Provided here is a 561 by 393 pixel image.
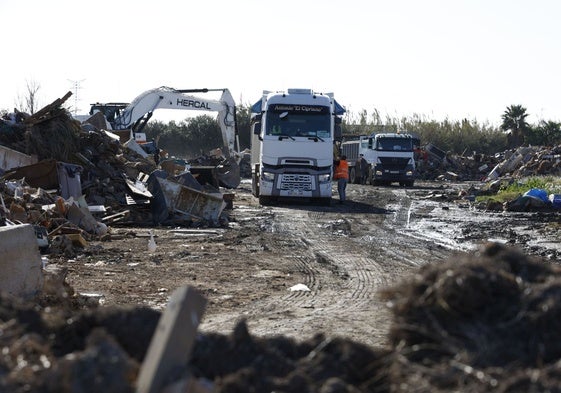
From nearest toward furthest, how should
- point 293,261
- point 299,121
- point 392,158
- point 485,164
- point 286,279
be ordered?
point 286,279 → point 293,261 → point 299,121 → point 392,158 → point 485,164

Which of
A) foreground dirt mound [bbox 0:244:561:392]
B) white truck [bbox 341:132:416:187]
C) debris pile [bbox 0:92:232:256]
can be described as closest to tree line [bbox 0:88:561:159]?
white truck [bbox 341:132:416:187]

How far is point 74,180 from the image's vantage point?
1967 cm

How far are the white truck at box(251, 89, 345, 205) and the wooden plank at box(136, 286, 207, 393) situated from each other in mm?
21481

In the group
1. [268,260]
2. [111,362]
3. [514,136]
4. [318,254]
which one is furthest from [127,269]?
[514,136]

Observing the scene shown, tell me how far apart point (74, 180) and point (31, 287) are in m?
11.4

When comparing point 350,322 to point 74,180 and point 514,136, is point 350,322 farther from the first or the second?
point 514,136

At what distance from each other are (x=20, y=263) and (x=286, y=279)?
161 inches

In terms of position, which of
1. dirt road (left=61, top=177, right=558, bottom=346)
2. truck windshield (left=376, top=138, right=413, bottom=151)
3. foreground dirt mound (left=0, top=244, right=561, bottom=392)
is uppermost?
truck windshield (left=376, top=138, right=413, bottom=151)

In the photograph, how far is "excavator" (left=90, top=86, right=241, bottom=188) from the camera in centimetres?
3291

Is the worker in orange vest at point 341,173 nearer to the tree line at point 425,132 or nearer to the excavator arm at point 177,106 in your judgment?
the excavator arm at point 177,106

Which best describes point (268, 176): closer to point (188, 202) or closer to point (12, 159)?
point (188, 202)

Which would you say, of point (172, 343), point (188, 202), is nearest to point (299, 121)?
point (188, 202)

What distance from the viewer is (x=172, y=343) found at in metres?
3.70

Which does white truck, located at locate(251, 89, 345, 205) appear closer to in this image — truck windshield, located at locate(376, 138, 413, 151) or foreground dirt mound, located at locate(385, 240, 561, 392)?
truck windshield, located at locate(376, 138, 413, 151)
